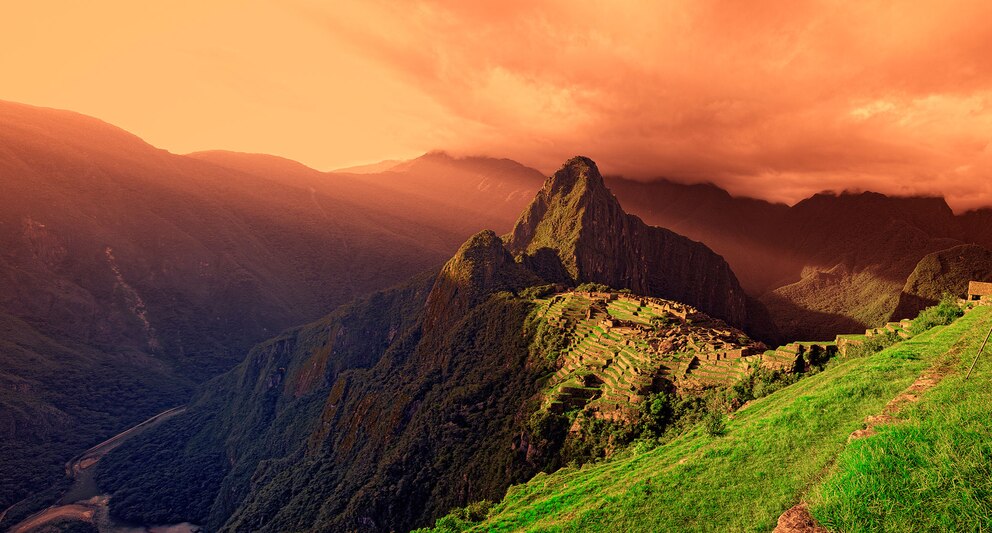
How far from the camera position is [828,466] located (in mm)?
22406

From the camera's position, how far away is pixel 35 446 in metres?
174

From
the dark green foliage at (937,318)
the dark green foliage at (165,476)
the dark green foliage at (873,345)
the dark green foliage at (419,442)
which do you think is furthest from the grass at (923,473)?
the dark green foliage at (165,476)

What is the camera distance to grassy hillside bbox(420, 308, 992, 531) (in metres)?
16.9

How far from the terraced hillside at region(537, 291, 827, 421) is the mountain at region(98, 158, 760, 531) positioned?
0.51 metres

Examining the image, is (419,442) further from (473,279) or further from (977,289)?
(977,289)

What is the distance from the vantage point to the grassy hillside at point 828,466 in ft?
55.6

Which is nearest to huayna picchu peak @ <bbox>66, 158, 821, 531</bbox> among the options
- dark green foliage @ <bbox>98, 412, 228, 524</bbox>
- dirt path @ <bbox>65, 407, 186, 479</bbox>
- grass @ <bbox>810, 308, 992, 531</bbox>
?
dark green foliage @ <bbox>98, 412, 228, 524</bbox>

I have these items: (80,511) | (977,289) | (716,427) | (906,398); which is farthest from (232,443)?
(977,289)

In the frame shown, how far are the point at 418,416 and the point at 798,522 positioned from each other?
Answer: 87.3 metres

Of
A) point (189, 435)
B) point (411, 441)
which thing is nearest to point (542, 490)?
point (411, 441)

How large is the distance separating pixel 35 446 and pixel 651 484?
258787mm

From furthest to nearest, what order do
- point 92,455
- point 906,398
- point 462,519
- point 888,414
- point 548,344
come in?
point 92,455, point 548,344, point 462,519, point 906,398, point 888,414

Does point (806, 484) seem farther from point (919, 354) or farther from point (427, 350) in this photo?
point (427, 350)

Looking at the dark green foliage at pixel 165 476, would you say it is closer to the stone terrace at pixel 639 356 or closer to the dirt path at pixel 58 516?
the dirt path at pixel 58 516
